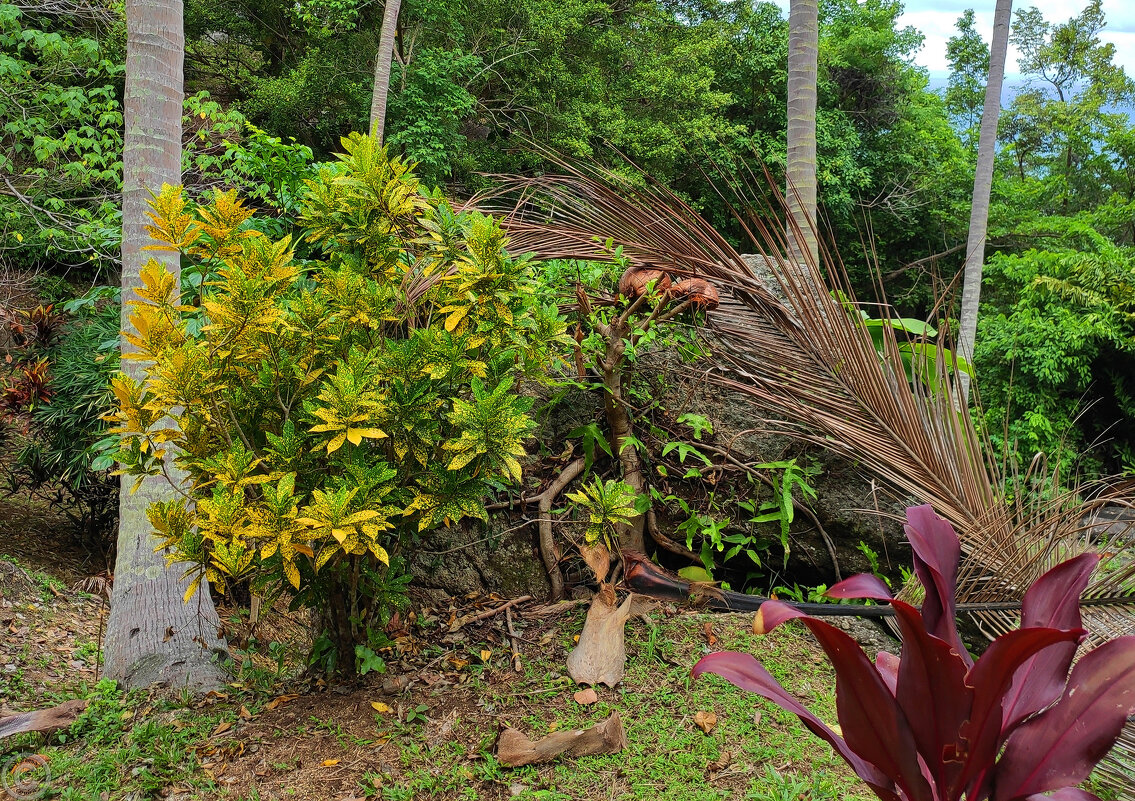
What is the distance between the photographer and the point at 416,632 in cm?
→ 264

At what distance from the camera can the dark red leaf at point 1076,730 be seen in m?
1.22

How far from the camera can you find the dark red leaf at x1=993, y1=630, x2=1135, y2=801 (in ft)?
3.99

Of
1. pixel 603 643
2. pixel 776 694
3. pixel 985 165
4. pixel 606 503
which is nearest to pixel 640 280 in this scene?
pixel 606 503

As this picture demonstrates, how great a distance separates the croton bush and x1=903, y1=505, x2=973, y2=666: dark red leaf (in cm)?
99

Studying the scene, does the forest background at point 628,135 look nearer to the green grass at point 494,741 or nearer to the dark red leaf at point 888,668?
the dark red leaf at point 888,668

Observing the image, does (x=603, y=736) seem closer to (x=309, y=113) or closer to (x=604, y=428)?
(x=604, y=428)

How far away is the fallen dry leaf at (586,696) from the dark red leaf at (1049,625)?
3.88 ft

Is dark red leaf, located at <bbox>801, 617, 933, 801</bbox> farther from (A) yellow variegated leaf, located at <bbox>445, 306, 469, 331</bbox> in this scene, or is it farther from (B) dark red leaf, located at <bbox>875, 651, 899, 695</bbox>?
(A) yellow variegated leaf, located at <bbox>445, 306, 469, 331</bbox>

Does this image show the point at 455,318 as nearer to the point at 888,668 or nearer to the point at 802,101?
the point at 888,668

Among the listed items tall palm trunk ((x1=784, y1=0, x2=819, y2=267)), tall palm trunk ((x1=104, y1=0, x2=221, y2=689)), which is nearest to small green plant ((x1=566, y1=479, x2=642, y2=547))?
tall palm trunk ((x1=104, y1=0, x2=221, y2=689))

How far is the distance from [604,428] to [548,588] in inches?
28.3

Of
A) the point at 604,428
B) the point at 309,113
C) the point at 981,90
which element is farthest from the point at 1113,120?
the point at 604,428

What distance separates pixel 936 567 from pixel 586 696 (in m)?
1.20

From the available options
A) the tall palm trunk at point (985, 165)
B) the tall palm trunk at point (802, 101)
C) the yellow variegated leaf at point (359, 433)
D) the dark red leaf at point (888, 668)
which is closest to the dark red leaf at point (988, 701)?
the dark red leaf at point (888, 668)
